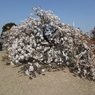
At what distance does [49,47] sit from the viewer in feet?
12.4

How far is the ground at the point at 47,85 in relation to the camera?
9.34 ft

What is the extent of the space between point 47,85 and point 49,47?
4.34ft

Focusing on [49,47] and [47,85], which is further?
[49,47]

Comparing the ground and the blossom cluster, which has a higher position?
the blossom cluster

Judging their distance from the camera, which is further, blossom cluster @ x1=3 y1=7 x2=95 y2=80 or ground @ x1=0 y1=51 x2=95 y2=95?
blossom cluster @ x1=3 y1=7 x2=95 y2=80

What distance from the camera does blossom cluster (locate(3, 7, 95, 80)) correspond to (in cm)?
361

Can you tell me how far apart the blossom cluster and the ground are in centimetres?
33

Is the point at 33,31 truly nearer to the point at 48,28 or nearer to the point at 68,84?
the point at 48,28

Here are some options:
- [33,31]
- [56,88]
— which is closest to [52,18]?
[33,31]

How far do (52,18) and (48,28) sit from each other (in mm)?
441

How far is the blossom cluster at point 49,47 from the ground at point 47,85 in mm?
330

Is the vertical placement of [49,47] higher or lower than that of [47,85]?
higher

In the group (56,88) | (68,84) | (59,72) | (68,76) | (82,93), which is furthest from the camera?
(59,72)

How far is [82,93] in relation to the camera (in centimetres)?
282
